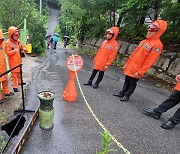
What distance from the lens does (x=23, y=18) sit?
1384cm

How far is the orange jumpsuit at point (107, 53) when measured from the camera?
6414 mm

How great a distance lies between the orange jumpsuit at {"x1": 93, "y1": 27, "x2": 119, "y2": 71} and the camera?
21.0 feet

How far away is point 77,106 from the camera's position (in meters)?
5.53

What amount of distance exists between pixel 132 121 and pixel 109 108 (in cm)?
83

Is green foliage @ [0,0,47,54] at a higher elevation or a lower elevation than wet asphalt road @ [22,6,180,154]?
higher

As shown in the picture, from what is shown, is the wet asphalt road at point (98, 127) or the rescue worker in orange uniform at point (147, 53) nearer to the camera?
the wet asphalt road at point (98, 127)

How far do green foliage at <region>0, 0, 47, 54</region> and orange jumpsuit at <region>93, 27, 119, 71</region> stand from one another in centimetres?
871

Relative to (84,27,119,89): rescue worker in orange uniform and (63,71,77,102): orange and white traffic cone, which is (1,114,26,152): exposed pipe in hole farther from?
(84,27,119,89): rescue worker in orange uniform

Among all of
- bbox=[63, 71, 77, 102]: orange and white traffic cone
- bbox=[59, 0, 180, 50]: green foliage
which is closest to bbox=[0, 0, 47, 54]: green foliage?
bbox=[59, 0, 180, 50]: green foliage

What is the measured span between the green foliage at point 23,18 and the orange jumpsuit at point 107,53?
343 inches

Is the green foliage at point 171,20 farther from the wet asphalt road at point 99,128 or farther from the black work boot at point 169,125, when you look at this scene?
the black work boot at point 169,125

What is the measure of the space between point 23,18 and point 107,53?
9191 mm

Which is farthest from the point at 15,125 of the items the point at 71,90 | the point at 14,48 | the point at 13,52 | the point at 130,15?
the point at 130,15

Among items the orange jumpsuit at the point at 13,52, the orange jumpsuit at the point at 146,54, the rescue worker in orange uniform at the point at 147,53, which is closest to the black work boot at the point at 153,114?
the rescue worker in orange uniform at the point at 147,53
